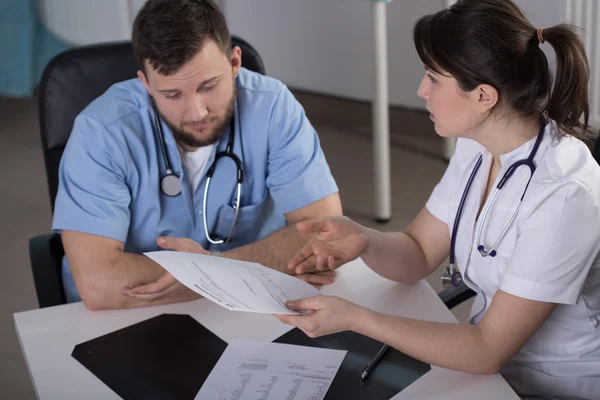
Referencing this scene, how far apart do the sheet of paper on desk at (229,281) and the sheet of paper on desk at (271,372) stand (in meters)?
0.10

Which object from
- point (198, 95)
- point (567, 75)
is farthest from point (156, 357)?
point (567, 75)

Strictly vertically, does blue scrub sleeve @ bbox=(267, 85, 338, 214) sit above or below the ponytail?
below

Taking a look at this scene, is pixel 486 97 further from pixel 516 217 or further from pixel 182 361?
pixel 182 361

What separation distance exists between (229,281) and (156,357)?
0.26m

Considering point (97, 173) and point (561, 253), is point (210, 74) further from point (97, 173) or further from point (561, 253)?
point (561, 253)

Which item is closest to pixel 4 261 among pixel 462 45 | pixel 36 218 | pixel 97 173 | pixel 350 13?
pixel 36 218

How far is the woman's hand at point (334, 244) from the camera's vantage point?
4.92 ft

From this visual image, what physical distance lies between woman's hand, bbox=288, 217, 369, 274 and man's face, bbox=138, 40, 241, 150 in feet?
1.35

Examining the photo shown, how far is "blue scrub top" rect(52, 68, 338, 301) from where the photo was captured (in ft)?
5.70

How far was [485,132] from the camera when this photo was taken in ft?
4.66

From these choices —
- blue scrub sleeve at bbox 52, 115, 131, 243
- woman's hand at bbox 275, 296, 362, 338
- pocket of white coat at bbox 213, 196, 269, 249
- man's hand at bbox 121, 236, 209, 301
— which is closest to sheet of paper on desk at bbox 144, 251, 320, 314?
woman's hand at bbox 275, 296, 362, 338

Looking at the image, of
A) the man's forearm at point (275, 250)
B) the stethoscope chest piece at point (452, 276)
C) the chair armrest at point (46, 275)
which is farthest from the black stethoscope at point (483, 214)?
the chair armrest at point (46, 275)

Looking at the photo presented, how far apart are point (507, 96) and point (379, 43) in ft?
5.82

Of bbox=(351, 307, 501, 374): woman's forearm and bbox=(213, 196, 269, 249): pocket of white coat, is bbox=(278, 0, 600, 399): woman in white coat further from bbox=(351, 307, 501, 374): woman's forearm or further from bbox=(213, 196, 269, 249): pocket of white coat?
bbox=(213, 196, 269, 249): pocket of white coat
